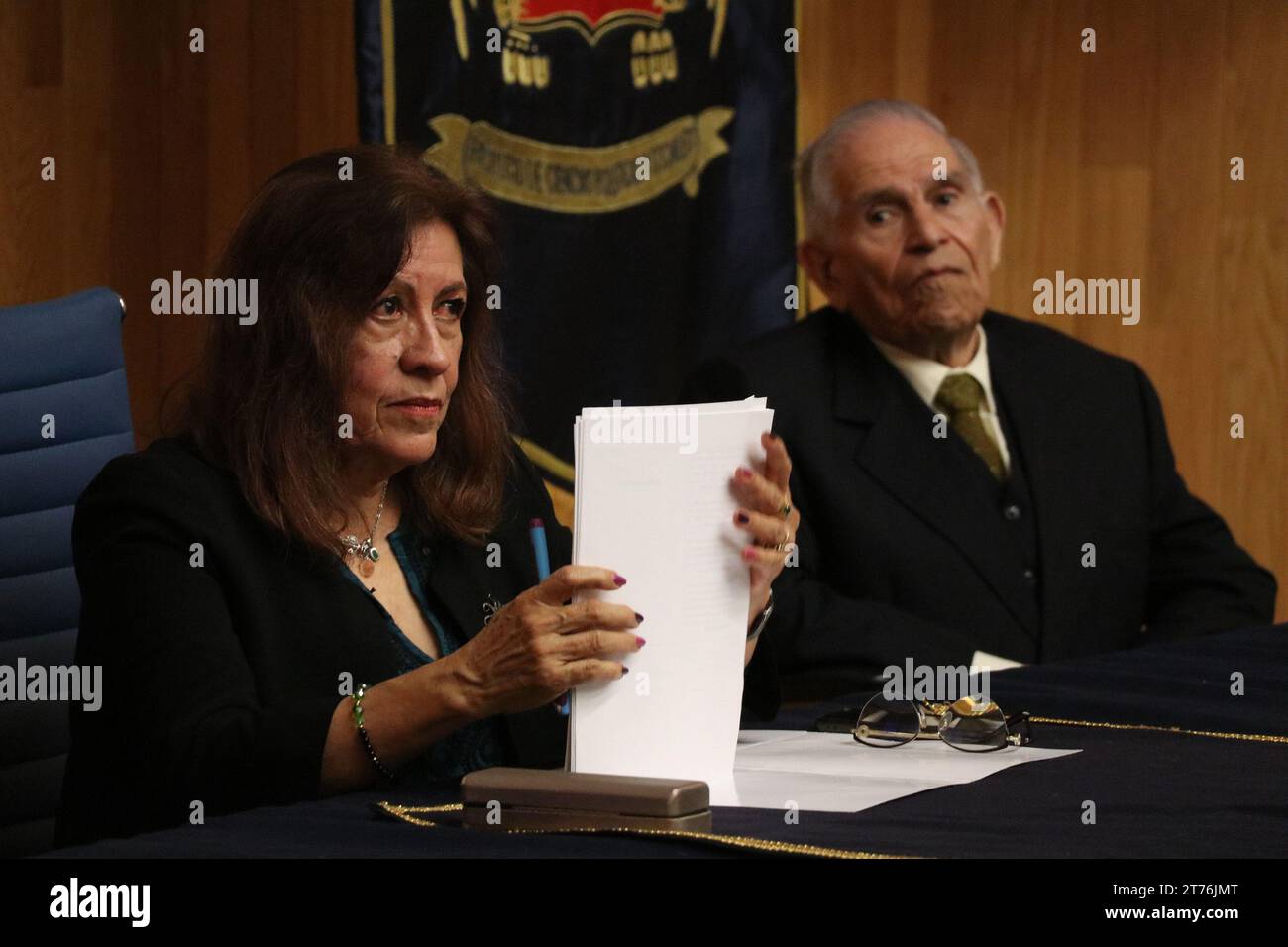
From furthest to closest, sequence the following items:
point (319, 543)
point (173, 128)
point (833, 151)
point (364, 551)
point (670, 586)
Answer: point (173, 128) < point (833, 151) < point (364, 551) < point (319, 543) < point (670, 586)

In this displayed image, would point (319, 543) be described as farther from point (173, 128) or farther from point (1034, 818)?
point (173, 128)

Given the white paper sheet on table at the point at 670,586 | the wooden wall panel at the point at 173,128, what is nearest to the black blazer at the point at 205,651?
the white paper sheet on table at the point at 670,586

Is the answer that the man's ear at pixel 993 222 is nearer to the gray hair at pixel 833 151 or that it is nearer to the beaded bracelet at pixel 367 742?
the gray hair at pixel 833 151

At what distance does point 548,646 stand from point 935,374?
1998mm

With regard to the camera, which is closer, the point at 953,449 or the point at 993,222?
the point at 953,449

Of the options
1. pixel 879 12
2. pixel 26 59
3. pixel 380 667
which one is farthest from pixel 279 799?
pixel 879 12

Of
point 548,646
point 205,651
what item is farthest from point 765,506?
point 205,651

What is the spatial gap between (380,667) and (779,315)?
8.03ft

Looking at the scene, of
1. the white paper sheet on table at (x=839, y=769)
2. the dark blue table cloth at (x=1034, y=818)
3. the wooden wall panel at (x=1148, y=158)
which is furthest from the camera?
the wooden wall panel at (x=1148, y=158)

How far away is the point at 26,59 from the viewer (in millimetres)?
3811

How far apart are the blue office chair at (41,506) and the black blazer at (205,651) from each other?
1.26ft

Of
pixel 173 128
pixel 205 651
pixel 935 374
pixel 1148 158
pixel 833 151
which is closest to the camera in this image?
pixel 205 651

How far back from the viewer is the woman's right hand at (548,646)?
62.8 inches

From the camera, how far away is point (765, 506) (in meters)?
1.67
